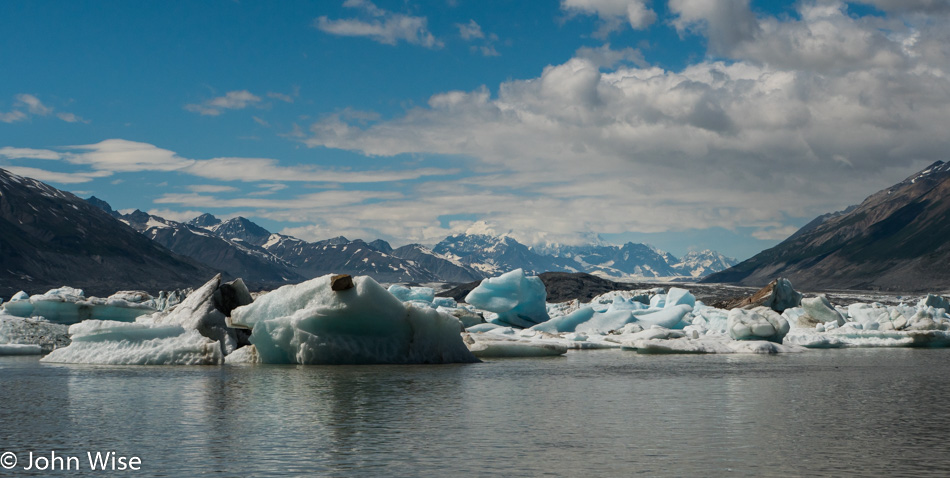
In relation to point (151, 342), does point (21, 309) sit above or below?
above

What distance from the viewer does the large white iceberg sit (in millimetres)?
22375

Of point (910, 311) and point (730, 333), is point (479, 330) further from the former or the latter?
point (910, 311)

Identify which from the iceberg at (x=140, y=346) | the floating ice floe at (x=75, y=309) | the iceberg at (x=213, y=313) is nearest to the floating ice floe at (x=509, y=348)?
the iceberg at (x=213, y=313)

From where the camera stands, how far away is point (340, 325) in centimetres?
2303

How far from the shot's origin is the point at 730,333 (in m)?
34.6

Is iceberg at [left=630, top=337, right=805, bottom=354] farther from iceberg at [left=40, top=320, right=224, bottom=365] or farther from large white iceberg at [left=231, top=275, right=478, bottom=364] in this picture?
iceberg at [left=40, top=320, right=224, bottom=365]

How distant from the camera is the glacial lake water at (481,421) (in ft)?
29.6

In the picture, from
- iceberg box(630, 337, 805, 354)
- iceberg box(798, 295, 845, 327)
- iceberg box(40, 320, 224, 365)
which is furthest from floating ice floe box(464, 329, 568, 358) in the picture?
iceberg box(798, 295, 845, 327)

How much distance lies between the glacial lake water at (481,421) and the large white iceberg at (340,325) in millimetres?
1491

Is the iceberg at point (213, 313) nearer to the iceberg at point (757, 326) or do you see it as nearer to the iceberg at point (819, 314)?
the iceberg at point (757, 326)

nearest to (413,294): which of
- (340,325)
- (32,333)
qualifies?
(32,333)

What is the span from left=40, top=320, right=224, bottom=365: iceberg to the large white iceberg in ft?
5.42

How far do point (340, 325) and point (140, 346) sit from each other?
612cm

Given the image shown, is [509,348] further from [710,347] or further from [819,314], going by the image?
[819,314]
